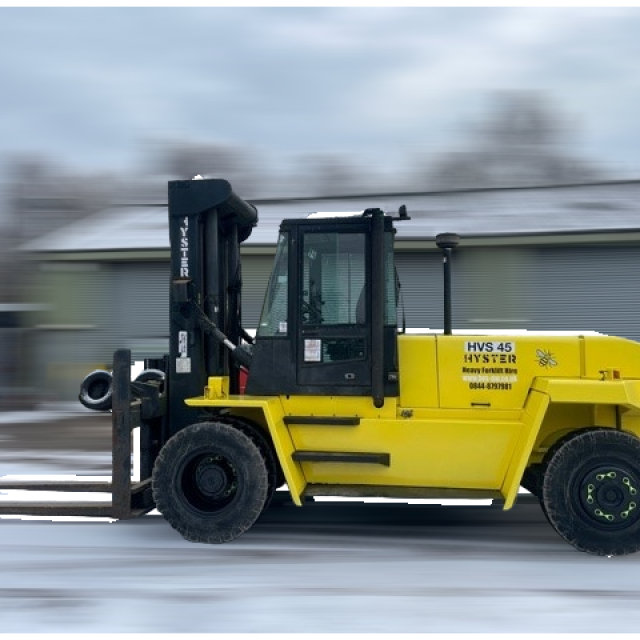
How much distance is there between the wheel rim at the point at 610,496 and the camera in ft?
18.6

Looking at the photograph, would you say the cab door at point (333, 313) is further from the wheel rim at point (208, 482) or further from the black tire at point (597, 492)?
the black tire at point (597, 492)

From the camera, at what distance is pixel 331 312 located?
20.0 feet

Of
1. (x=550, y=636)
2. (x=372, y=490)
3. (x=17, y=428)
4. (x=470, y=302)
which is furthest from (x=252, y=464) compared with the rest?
(x=470, y=302)

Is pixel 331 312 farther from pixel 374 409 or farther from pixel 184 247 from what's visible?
pixel 184 247

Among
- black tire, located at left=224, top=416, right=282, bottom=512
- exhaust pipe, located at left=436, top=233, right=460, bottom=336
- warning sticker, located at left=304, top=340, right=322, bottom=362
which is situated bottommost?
black tire, located at left=224, top=416, right=282, bottom=512

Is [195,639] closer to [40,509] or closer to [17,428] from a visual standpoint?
[40,509]

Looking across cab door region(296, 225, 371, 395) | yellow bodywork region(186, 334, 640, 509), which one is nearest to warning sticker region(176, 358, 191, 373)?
yellow bodywork region(186, 334, 640, 509)

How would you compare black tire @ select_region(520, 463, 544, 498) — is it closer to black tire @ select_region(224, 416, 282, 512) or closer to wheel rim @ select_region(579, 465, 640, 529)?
wheel rim @ select_region(579, 465, 640, 529)

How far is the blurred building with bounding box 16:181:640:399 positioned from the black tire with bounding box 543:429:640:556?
32.0ft

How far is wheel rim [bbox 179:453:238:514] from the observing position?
19.9ft

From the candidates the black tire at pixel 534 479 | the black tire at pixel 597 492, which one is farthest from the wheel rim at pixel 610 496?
the black tire at pixel 534 479

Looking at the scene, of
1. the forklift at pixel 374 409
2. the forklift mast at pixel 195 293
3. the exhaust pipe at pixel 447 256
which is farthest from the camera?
the forklift mast at pixel 195 293

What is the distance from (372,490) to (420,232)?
1213cm

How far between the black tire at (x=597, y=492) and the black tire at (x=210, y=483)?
2291 mm
